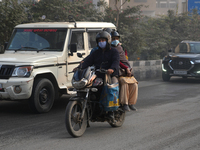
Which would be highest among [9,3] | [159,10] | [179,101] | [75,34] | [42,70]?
[159,10]

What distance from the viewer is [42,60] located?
8664 millimetres

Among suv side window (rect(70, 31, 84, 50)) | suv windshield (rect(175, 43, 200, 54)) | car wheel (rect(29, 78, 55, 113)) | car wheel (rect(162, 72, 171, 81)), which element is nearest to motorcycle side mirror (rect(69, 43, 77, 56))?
suv side window (rect(70, 31, 84, 50))

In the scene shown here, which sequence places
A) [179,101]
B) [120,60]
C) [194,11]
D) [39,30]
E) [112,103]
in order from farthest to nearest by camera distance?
[194,11], [179,101], [39,30], [120,60], [112,103]

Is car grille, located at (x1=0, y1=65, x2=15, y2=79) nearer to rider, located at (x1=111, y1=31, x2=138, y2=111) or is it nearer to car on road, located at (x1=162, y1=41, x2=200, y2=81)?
rider, located at (x1=111, y1=31, x2=138, y2=111)

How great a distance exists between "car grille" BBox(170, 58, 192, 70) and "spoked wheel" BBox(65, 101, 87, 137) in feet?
34.7

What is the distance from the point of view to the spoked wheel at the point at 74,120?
19.9ft

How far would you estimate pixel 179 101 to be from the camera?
10859mm

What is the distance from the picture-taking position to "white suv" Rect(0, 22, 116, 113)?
8273 millimetres

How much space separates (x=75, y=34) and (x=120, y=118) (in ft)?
11.2

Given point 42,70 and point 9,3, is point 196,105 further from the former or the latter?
point 9,3

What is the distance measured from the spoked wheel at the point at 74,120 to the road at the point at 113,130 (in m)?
0.13

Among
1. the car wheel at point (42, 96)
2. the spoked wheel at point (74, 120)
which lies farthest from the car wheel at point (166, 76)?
the spoked wheel at point (74, 120)

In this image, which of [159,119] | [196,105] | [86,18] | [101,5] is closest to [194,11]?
[101,5]

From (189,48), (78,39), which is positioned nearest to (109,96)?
(78,39)
